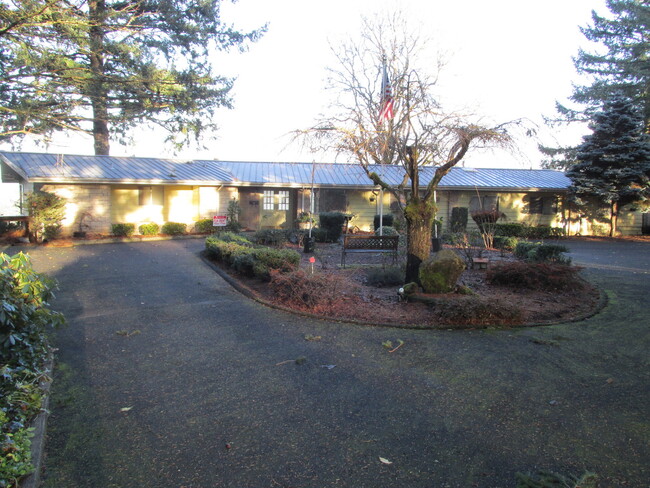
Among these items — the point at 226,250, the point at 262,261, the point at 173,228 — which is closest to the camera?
the point at 262,261

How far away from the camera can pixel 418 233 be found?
8258mm

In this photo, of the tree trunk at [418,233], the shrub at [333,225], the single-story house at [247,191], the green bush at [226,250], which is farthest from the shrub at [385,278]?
the single-story house at [247,191]

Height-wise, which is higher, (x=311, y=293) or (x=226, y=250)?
(x=226, y=250)

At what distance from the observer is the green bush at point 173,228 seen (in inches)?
786

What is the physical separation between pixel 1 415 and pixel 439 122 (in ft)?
26.4

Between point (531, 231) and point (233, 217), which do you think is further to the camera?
point (531, 231)

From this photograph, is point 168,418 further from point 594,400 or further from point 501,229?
point 501,229

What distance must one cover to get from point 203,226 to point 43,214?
20.9ft

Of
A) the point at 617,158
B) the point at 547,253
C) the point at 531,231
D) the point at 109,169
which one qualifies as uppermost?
the point at 617,158

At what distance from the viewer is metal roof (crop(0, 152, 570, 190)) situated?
60.1 feet

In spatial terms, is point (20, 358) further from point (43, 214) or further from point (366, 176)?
point (366, 176)

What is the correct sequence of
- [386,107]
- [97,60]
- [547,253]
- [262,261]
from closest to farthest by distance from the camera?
1. [262,261]
2. [386,107]
3. [547,253]
4. [97,60]

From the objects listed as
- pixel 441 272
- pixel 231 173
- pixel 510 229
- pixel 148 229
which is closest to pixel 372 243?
pixel 441 272

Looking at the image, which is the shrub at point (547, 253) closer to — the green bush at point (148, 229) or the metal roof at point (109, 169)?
the metal roof at point (109, 169)
